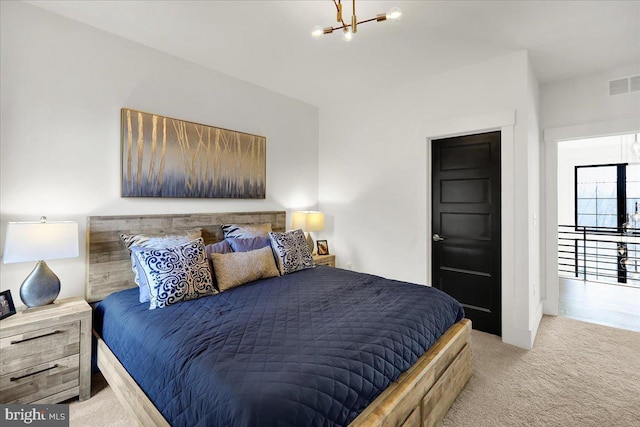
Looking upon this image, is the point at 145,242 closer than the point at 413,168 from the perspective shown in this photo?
Yes

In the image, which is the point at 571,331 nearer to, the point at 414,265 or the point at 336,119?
the point at 414,265

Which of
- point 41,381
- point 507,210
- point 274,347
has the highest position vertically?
point 507,210

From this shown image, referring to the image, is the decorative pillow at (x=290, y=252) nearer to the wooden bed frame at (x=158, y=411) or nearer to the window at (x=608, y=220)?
the wooden bed frame at (x=158, y=411)

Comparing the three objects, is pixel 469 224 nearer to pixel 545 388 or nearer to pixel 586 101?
pixel 545 388

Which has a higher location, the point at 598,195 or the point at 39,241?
the point at 598,195

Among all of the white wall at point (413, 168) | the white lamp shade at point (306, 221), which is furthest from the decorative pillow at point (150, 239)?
the white wall at point (413, 168)

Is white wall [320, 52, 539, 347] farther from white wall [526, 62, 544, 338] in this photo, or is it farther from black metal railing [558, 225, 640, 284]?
black metal railing [558, 225, 640, 284]

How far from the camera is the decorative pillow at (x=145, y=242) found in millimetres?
2115

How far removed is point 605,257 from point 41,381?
7889mm

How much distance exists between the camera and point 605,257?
220 inches

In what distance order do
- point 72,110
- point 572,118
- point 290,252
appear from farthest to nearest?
point 572,118 < point 290,252 < point 72,110

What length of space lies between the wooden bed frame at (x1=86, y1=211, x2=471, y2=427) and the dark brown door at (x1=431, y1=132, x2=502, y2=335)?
3.38ft

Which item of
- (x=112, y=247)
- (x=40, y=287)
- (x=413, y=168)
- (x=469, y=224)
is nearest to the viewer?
(x=40, y=287)

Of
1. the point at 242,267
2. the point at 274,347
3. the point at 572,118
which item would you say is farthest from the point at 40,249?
the point at 572,118
